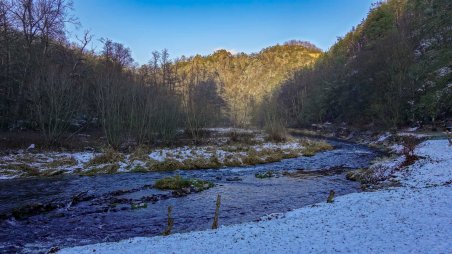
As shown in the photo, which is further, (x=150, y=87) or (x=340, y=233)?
(x=150, y=87)

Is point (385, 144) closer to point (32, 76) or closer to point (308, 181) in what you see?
point (308, 181)

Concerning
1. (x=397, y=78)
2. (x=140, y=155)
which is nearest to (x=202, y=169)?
(x=140, y=155)

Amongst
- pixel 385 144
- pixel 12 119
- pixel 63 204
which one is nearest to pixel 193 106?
pixel 12 119

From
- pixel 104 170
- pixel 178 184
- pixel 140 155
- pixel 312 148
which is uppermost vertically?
pixel 140 155

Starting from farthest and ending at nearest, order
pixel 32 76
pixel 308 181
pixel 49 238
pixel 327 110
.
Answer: pixel 327 110 < pixel 32 76 < pixel 308 181 < pixel 49 238

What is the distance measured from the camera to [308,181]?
974 inches

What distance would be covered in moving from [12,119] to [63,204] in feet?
84.1

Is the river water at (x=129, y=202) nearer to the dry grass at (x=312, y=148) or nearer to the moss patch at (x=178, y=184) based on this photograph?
the moss patch at (x=178, y=184)

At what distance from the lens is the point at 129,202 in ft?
59.8

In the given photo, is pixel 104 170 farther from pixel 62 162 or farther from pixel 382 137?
pixel 382 137

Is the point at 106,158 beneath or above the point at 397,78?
beneath

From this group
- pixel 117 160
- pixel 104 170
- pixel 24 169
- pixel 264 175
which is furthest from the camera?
pixel 117 160

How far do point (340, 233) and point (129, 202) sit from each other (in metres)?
11.3

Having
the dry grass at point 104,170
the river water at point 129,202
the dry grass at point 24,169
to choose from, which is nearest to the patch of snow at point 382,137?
the river water at point 129,202
